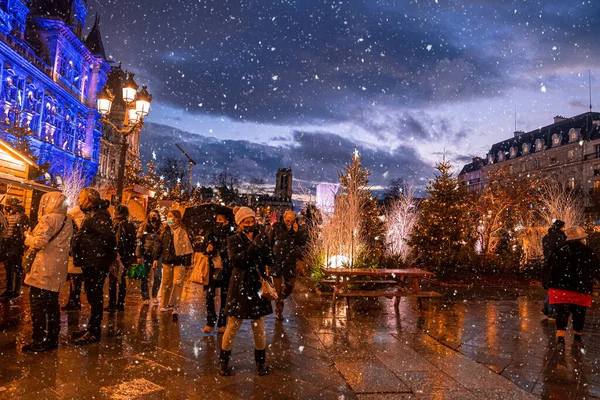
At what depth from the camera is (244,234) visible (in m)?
4.81

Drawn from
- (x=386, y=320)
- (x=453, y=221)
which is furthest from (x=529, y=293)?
(x=386, y=320)

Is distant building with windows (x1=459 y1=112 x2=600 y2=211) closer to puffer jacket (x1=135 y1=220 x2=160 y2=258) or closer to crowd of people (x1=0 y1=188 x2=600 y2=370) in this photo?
crowd of people (x1=0 y1=188 x2=600 y2=370)

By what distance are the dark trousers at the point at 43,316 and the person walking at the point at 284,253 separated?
10.5 feet

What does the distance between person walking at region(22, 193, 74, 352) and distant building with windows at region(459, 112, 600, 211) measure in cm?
5214

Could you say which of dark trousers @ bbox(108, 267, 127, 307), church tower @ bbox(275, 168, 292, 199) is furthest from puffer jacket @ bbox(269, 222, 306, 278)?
church tower @ bbox(275, 168, 292, 199)

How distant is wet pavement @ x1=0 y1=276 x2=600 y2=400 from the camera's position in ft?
13.9

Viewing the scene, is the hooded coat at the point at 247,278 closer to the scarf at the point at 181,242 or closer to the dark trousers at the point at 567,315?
the scarf at the point at 181,242

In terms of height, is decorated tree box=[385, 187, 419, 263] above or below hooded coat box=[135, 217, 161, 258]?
above

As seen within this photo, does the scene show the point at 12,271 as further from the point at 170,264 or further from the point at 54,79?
the point at 54,79

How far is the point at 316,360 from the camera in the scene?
528 centimetres

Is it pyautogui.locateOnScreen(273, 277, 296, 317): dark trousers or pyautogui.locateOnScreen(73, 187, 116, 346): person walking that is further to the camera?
pyautogui.locateOnScreen(273, 277, 296, 317): dark trousers

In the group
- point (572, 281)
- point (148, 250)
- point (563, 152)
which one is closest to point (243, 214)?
point (148, 250)

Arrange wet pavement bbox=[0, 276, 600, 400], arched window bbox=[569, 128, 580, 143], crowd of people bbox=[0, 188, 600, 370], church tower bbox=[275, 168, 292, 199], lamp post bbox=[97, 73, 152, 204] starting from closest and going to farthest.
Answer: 1. wet pavement bbox=[0, 276, 600, 400]
2. crowd of people bbox=[0, 188, 600, 370]
3. lamp post bbox=[97, 73, 152, 204]
4. arched window bbox=[569, 128, 580, 143]
5. church tower bbox=[275, 168, 292, 199]

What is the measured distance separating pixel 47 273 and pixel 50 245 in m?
0.34
